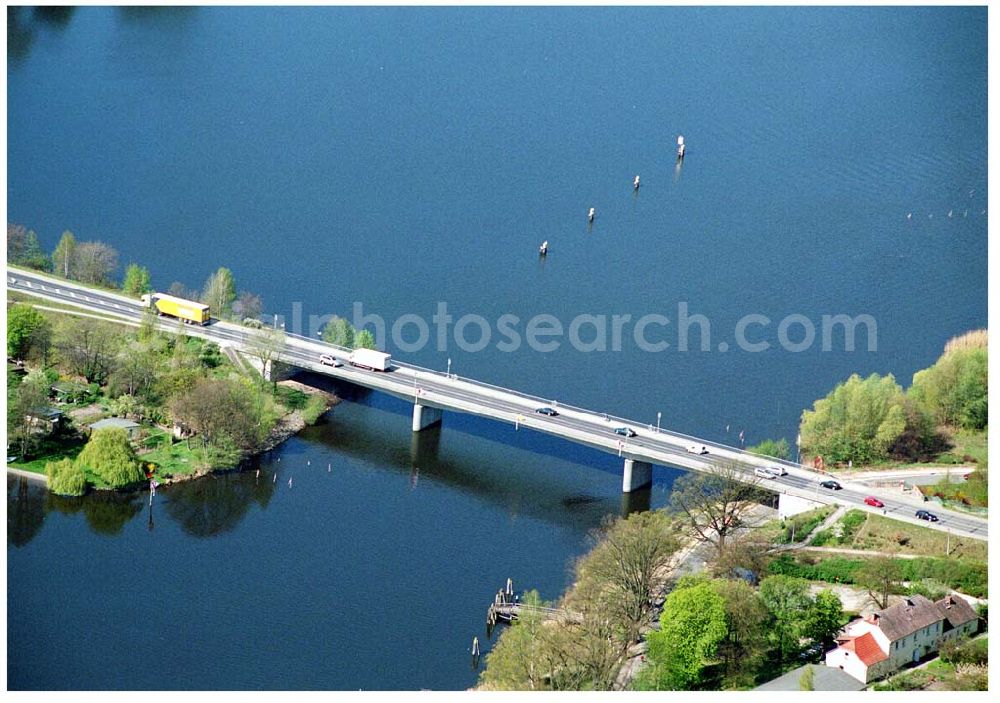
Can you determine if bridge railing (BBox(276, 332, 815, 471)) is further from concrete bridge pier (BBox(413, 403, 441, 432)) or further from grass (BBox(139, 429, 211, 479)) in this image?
grass (BBox(139, 429, 211, 479))

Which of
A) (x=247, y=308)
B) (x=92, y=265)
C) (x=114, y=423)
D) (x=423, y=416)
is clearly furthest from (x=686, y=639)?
(x=92, y=265)

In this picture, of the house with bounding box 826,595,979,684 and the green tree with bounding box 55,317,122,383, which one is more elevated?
the green tree with bounding box 55,317,122,383

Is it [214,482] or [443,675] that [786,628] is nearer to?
[443,675]

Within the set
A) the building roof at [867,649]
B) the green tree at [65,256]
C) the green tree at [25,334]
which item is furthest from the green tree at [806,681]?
the green tree at [65,256]

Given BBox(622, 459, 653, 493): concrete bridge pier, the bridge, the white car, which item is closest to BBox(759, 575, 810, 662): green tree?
the bridge

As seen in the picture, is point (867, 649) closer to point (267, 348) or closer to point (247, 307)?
point (267, 348)

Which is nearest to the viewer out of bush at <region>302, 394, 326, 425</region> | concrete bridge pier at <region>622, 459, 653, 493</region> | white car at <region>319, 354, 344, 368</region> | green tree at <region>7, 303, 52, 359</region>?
concrete bridge pier at <region>622, 459, 653, 493</region>

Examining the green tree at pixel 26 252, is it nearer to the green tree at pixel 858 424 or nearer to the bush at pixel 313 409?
the bush at pixel 313 409
